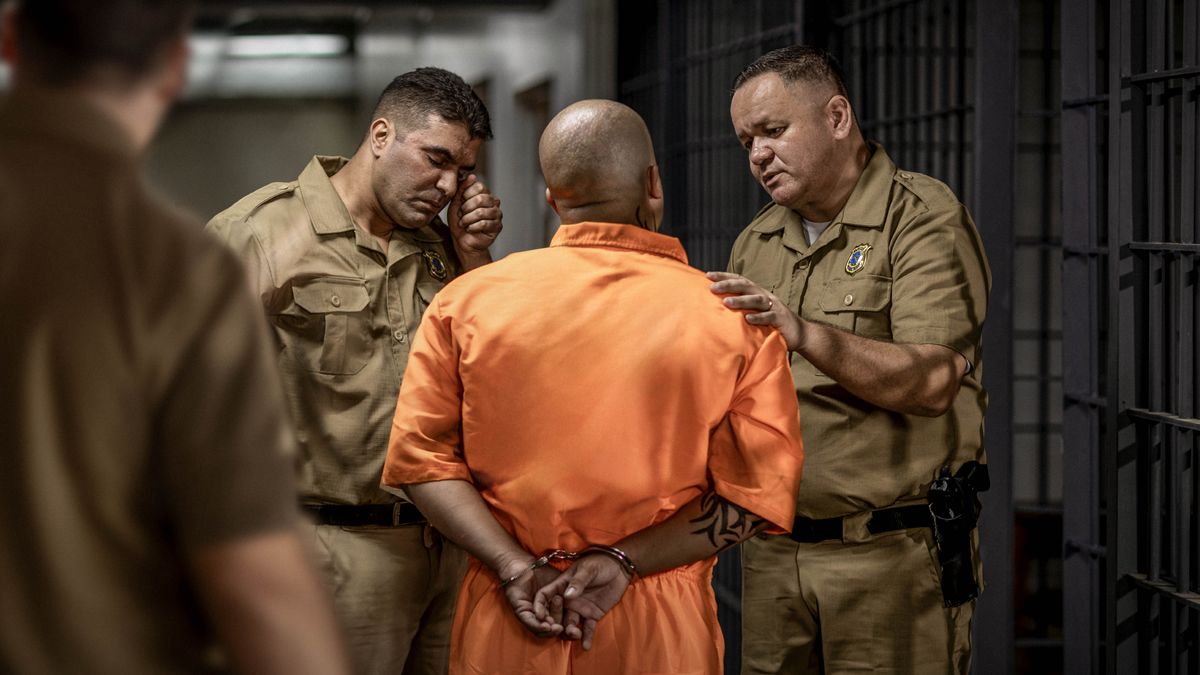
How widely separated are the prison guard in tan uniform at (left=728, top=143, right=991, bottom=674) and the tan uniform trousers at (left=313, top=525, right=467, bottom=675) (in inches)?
27.1

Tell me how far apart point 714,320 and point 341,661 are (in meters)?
0.83

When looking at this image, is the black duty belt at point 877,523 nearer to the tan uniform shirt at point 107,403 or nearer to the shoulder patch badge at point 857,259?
the shoulder patch badge at point 857,259

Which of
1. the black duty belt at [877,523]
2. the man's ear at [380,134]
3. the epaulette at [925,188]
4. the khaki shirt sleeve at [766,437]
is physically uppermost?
the man's ear at [380,134]

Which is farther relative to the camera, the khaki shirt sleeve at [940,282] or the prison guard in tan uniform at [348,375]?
the prison guard in tan uniform at [348,375]

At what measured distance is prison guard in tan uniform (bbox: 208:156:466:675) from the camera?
7.02 ft

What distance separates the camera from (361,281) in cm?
221

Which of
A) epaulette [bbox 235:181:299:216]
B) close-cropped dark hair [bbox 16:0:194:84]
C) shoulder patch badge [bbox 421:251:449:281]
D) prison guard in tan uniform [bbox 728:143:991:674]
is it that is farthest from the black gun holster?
close-cropped dark hair [bbox 16:0:194:84]

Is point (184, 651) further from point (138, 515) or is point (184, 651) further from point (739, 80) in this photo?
point (739, 80)

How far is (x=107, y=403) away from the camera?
0.72 metres

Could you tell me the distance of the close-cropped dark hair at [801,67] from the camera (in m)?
2.19

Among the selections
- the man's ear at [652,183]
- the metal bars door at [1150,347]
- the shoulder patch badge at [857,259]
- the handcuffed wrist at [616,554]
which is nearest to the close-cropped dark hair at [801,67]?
the shoulder patch badge at [857,259]

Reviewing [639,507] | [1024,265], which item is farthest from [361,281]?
[1024,265]

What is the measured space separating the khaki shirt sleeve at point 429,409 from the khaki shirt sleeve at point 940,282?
2.85ft

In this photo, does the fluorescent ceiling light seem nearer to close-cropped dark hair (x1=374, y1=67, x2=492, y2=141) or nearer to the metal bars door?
close-cropped dark hair (x1=374, y1=67, x2=492, y2=141)
